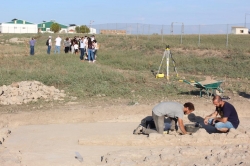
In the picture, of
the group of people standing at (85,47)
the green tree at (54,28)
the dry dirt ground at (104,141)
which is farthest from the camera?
the green tree at (54,28)

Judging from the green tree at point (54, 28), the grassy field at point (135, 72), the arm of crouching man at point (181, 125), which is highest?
the green tree at point (54, 28)

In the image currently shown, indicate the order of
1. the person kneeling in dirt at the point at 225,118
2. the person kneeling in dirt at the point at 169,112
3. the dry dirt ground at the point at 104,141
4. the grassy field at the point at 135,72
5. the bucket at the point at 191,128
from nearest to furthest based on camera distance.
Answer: the dry dirt ground at the point at 104,141
the person kneeling in dirt at the point at 169,112
the person kneeling in dirt at the point at 225,118
the bucket at the point at 191,128
the grassy field at the point at 135,72

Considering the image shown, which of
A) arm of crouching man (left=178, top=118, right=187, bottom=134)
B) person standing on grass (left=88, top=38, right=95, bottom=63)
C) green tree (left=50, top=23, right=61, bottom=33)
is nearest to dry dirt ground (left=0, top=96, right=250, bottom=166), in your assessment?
arm of crouching man (left=178, top=118, right=187, bottom=134)

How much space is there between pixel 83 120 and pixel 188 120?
3.04 meters

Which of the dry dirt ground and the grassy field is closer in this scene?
the dry dirt ground

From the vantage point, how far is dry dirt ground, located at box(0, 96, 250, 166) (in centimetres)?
816

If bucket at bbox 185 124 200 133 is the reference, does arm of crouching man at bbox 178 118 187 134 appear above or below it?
above

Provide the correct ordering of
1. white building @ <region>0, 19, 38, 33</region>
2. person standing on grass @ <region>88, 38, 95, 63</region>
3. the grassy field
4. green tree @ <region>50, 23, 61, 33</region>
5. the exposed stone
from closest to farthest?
the exposed stone
the grassy field
person standing on grass @ <region>88, 38, 95, 63</region>
green tree @ <region>50, 23, 61, 33</region>
white building @ <region>0, 19, 38, 33</region>

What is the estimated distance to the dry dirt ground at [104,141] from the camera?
816 centimetres

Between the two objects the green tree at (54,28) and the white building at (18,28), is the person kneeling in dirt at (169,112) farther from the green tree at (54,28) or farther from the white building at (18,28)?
the white building at (18,28)

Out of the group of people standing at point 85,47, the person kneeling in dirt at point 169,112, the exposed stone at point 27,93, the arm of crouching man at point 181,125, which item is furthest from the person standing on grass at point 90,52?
the arm of crouching man at point 181,125

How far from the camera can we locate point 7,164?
7.63 m

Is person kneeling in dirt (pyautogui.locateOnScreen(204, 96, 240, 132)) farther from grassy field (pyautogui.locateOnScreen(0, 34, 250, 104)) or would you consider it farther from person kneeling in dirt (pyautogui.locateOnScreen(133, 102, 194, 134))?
grassy field (pyautogui.locateOnScreen(0, 34, 250, 104))

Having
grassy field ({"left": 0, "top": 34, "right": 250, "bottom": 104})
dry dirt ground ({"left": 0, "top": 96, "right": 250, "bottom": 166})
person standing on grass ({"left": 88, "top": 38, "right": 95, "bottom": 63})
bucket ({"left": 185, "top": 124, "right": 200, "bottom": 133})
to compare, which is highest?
person standing on grass ({"left": 88, "top": 38, "right": 95, "bottom": 63})
